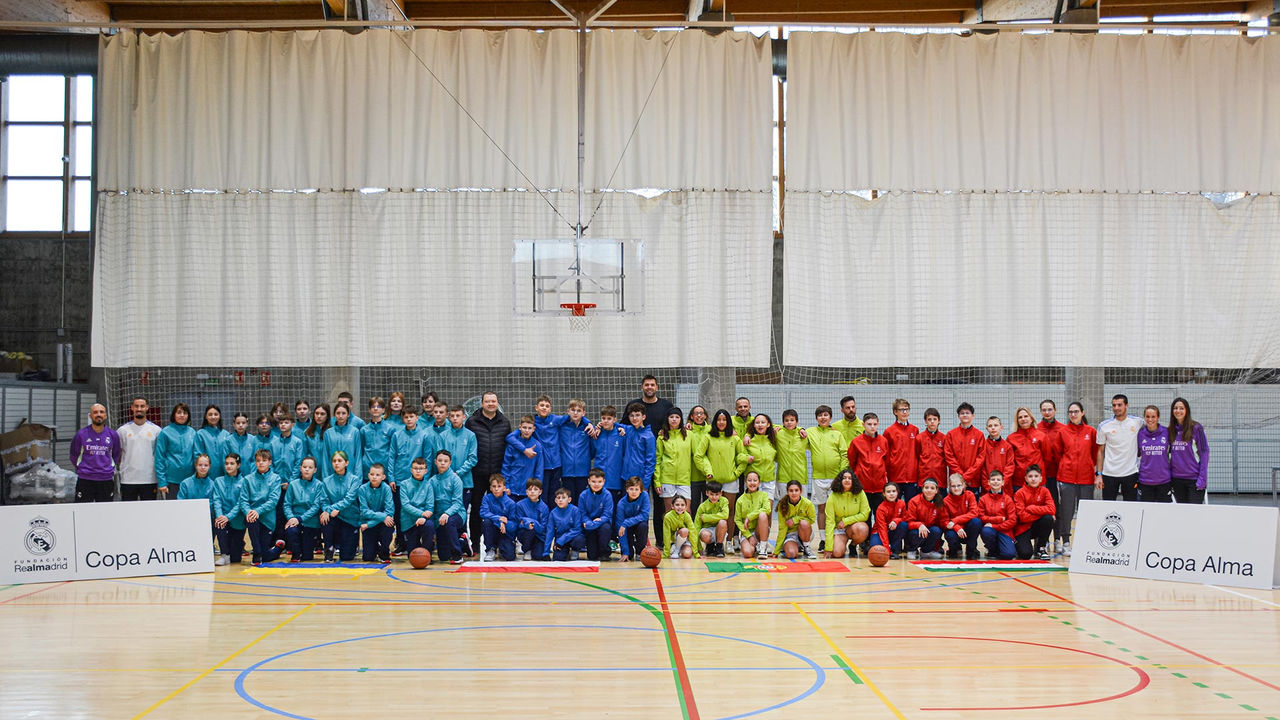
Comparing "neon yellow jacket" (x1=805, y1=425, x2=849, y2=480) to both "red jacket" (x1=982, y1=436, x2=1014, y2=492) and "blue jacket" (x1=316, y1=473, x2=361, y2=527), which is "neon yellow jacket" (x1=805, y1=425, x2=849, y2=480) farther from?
"blue jacket" (x1=316, y1=473, x2=361, y2=527)

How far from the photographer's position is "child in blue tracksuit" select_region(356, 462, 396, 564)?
427 inches

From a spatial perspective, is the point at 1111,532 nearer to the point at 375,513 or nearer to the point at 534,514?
the point at 534,514

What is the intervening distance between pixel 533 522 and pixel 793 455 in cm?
304

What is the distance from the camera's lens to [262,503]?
10836mm

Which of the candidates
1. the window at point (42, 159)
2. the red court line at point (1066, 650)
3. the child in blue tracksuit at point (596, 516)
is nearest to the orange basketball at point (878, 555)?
the child in blue tracksuit at point (596, 516)

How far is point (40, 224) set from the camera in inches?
A: 778

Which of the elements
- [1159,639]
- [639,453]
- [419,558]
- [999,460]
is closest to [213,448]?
[419,558]

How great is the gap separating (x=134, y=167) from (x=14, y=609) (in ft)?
25.7

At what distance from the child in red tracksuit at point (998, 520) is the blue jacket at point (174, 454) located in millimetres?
8766

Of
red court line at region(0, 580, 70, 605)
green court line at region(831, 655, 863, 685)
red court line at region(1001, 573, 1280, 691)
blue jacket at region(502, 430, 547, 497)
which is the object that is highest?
blue jacket at region(502, 430, 547, 497)

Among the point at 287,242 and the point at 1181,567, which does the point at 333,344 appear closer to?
the point at 287,242

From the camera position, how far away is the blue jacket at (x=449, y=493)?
1093 centimetres

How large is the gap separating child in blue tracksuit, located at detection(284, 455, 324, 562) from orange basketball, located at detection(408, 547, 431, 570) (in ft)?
4.39

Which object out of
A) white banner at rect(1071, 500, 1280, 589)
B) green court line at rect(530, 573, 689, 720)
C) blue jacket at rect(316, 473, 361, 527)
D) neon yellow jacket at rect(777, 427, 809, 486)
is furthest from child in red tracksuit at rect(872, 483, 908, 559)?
blue jacket at rect(316, 473, 361, 527)
